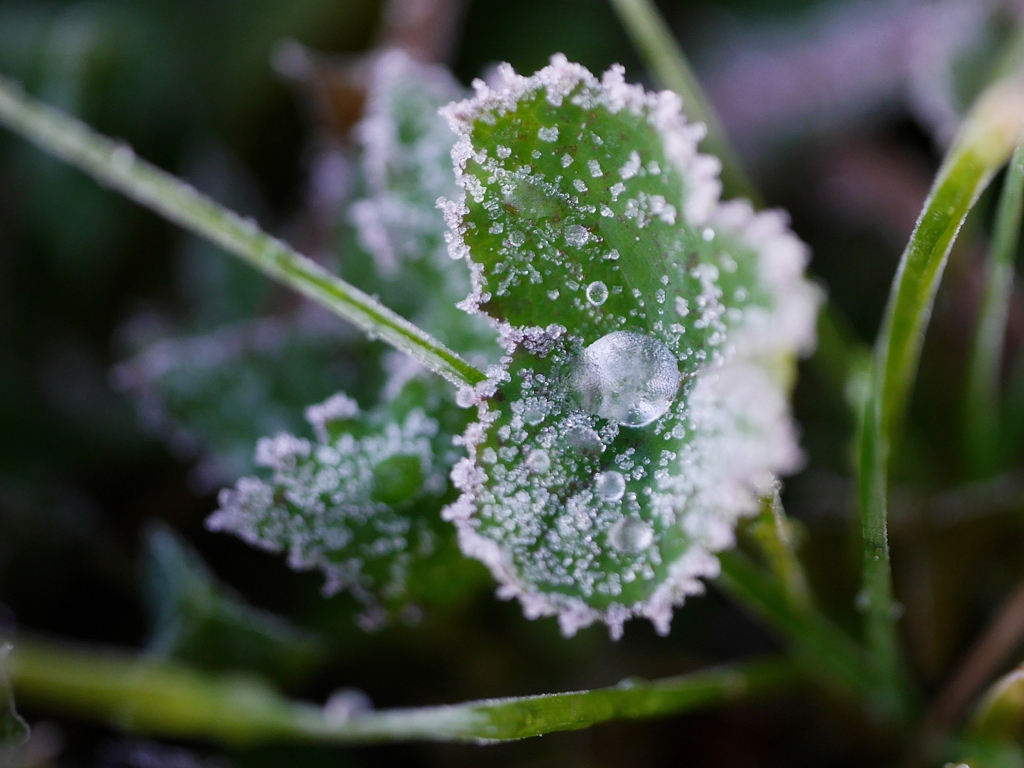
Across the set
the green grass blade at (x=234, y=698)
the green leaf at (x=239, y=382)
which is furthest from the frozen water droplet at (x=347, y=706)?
the green leaf at (x=239, y=382)

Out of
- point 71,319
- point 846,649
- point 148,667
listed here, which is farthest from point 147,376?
point 846,649

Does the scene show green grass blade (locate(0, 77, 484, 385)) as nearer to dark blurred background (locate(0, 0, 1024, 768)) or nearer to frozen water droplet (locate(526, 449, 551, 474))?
frozen water droplet (locate(526, 449, 551, 474))

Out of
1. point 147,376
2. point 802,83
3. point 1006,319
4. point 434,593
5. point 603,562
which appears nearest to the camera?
point 603,562

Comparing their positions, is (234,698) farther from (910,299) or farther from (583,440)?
(910,299)

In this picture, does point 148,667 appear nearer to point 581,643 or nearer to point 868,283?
point 581,643

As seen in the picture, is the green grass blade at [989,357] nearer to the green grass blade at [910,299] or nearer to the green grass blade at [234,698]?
the green grass blade at [910,299]

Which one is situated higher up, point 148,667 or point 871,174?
point 871,174

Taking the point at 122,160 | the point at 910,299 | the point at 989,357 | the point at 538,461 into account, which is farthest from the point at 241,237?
the point at 989,357
